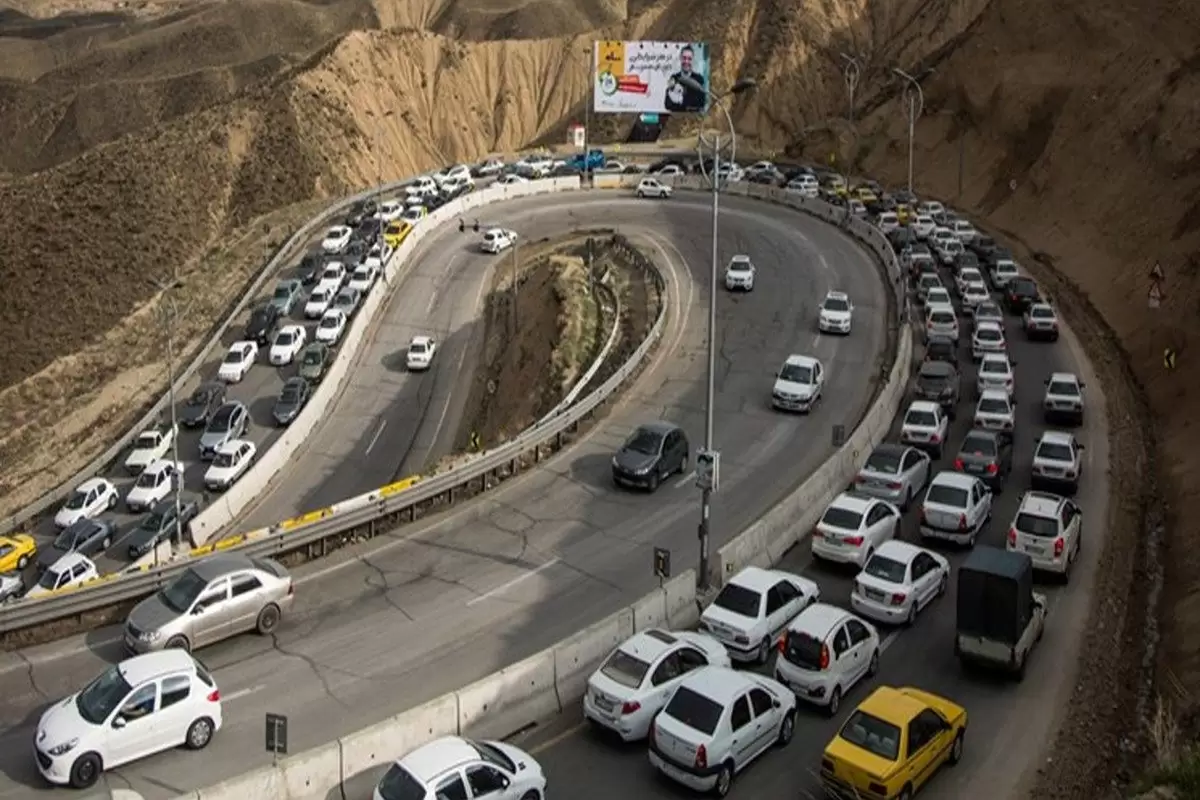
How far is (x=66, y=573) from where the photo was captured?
33562mm

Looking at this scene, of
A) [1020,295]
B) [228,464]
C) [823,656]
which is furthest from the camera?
[1020,295]

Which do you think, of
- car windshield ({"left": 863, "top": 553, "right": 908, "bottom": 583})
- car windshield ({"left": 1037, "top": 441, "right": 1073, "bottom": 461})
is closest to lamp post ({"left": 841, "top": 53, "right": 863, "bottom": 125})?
car windshield ({"left": 1037, "top": 441, "right": 1073, "bottom": 461})

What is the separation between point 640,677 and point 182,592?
808 centimetres

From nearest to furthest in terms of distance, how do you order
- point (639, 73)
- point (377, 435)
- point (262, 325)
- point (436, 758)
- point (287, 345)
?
point (436, 758)
point (377, 435)
point (287, 345)
point (262, 325)
point (639, 73)

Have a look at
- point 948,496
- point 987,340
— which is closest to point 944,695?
point 948,496

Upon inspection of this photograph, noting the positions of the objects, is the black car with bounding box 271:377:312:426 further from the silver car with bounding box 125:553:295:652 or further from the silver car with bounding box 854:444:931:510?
the silver car with bounding box 125:553:295:652

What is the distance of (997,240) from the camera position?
62.9 metres

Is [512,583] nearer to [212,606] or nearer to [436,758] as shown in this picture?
[212,606]

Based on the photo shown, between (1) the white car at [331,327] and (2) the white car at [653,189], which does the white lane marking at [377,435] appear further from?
(2) the white car at [653,189]

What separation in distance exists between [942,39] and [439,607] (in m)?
95.0

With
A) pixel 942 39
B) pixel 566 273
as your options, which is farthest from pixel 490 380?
pixel 942 39

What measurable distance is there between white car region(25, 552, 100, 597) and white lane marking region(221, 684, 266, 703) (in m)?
15.8

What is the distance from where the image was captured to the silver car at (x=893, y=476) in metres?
28.1

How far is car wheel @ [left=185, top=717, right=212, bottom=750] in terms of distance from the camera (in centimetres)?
1738
